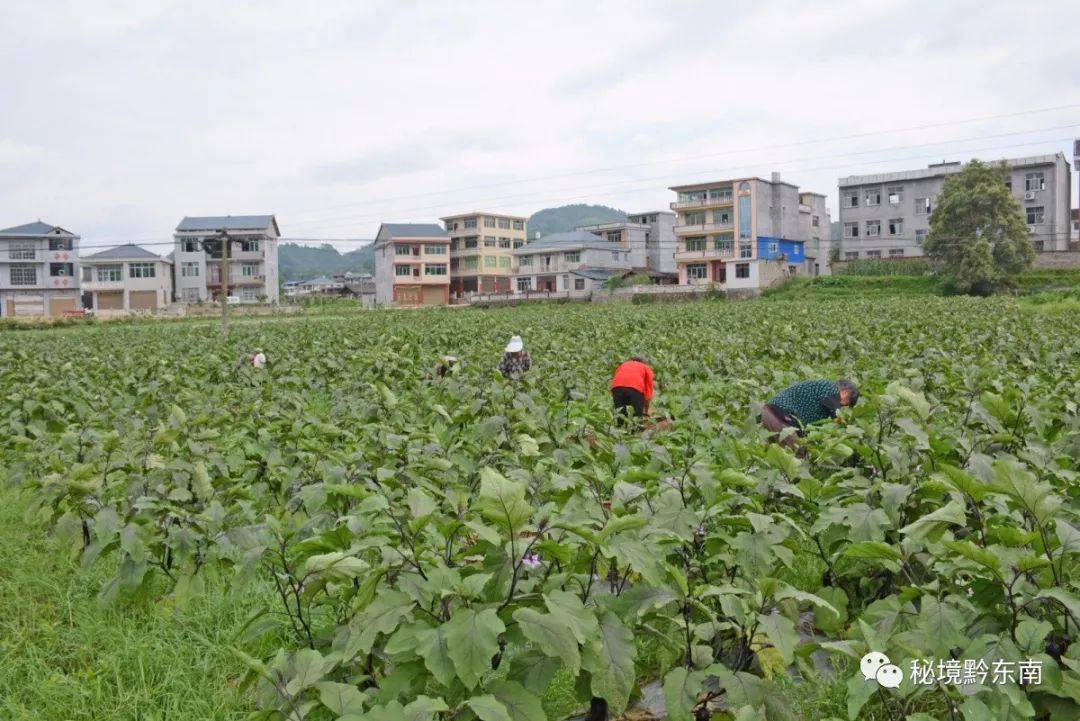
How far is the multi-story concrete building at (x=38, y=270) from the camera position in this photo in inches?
2763

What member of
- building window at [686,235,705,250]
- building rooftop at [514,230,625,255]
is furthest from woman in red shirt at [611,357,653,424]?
building rooftop at [514,230,625,255]

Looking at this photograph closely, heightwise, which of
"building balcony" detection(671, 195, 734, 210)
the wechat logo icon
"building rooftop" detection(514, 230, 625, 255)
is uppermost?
"building balcony" detection(671, 195, 734, 210)

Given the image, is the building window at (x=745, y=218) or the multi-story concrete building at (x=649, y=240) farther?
the multi-story concrete building at (x=649, y=240)

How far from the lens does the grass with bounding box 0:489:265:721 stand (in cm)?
398

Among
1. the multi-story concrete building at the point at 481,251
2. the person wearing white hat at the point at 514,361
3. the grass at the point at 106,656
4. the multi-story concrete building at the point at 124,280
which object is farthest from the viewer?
the multi-story concrete building at the point at 481,251

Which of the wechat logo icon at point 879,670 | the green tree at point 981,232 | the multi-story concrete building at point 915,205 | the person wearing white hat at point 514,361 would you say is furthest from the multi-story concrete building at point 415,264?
the wechat logo icon at point 879,670

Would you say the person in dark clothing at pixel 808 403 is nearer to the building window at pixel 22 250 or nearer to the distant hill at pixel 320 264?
the building window at pixel 22 250

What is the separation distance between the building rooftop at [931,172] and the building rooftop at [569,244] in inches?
824

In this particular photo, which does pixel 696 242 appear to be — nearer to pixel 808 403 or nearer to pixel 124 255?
pixel 124 255

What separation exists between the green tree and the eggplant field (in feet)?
160

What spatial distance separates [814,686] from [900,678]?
1.19 metres

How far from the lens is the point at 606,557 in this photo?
2.89 metres

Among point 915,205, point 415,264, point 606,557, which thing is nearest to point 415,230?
point 415,264

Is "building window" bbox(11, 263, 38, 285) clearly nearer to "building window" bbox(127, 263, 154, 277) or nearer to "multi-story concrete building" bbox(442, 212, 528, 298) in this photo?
"building window" bbox(127, 263, 154, 277)
